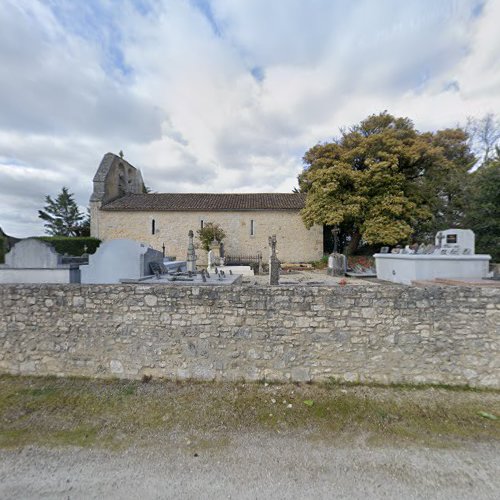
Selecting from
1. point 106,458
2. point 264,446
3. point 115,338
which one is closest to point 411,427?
point 264,446

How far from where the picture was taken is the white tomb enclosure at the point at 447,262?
891 cm

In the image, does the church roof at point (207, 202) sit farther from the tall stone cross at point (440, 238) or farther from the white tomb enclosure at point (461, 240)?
the white tomb enclosure at point (461, 240)

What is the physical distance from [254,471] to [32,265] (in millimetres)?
8334

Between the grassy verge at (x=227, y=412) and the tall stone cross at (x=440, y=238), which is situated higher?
the tall stone cross at (x=440, y=238)

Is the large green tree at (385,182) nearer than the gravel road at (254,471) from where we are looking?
No

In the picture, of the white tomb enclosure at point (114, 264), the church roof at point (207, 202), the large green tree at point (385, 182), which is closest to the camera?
the white tomb enclosure at point (114, 264)

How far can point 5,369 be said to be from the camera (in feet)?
14.3

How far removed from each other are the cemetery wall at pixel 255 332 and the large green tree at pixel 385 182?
49.2ft

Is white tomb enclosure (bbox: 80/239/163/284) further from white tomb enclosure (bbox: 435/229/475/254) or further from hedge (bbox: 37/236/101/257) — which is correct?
hedge (bbox: 37/236/101/257)

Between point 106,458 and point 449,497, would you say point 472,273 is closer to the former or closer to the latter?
point 449,497

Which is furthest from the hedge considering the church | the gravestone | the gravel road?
the gravel road

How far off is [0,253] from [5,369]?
38.1 ft

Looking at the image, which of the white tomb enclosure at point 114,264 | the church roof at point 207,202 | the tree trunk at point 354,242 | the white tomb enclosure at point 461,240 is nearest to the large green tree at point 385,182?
the tree trunk at point 354,242

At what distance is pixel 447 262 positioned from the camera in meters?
9.01
